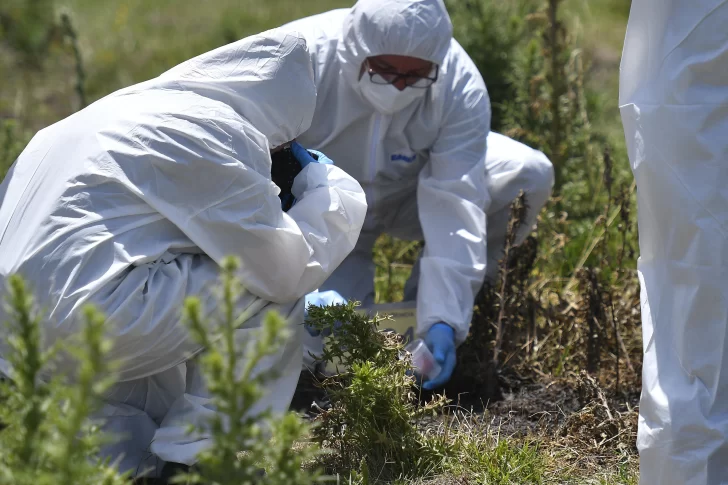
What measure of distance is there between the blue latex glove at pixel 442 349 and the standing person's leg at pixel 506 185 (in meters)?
0.72

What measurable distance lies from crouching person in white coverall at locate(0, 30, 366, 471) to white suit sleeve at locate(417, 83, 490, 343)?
0.74 meters

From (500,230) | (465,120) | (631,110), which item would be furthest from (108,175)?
(500,230)

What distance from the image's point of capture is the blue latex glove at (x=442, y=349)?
3.18m

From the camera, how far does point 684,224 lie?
2.16 meters

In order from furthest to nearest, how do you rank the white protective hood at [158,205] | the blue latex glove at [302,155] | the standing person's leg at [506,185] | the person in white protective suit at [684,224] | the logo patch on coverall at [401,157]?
the standing person's leg at [506,185], the logo patch on coverall at [401,157], the blue latex glove at [302,155], the white protective hood at [158,205], the person in white protective suit at [684,224]

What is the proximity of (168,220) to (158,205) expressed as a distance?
0.34ft

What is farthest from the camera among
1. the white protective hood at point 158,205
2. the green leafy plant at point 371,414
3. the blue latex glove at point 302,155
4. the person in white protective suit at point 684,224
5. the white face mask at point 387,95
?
the white face mask at point 387,95

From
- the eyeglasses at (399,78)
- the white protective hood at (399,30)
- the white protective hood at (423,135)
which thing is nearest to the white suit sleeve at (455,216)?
the white protective hood at (423,135)

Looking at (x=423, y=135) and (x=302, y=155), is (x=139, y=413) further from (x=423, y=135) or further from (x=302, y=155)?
(x=423, y=135)

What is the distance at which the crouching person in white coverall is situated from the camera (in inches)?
93.8

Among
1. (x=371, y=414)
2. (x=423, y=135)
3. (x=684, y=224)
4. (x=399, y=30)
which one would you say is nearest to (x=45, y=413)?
(x=371, y=414)

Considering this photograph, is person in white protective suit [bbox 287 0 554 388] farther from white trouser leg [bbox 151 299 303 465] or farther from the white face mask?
white trouser leg [bbox 151 299 303 465]

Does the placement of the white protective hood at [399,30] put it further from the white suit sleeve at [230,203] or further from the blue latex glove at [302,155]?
the white suit sleeve at [230,203]

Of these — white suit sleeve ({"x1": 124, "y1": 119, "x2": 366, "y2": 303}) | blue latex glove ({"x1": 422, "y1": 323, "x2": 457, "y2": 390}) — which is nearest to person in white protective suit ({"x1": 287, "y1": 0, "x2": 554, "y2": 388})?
blue latex glove ({"x1": 422, "y1": 323, "x2": 457, "y2": 390})
